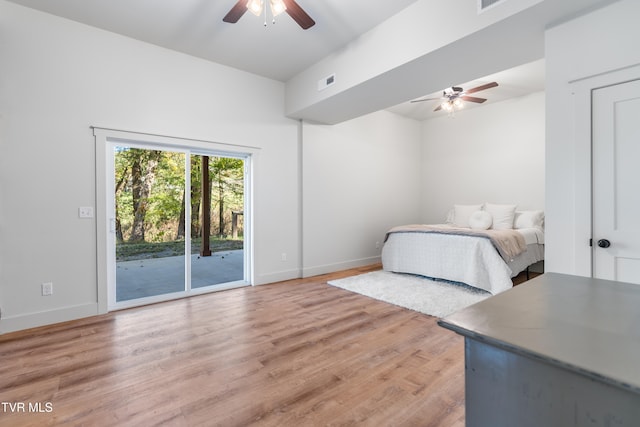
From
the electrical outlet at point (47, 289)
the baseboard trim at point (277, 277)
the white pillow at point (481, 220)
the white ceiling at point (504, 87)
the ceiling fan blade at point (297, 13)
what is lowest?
the baseboard trim at point (277, 277)

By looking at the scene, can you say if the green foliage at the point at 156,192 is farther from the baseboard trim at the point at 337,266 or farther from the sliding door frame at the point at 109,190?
the baseboard trim at the point at 337,266

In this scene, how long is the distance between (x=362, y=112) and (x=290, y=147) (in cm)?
122

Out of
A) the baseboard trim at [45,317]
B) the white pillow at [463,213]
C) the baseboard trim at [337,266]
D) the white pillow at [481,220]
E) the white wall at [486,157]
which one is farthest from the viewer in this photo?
the white pillow at [463,213]

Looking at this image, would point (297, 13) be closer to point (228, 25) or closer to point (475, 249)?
point (228, 25)

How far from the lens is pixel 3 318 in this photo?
2740mm

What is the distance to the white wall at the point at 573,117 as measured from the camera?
Result: 2.01 m

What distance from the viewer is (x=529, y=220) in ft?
16.2

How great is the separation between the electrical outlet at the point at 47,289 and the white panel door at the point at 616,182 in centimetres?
472

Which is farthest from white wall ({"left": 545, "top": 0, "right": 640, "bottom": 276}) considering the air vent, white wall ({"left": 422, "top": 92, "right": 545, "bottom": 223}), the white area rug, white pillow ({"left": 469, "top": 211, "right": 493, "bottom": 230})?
white wall ({"left": 422, "top": 92, "right": 545, "bottom": 223})

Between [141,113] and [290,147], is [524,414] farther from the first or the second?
[290,147]

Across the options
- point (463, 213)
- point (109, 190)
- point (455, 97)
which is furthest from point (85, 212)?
point (463, 213)

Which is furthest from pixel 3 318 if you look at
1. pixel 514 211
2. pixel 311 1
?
pixel 514 211

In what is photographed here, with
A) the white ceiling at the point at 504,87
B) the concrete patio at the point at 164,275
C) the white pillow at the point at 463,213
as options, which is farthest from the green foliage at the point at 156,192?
the white pillow at the point at 463,213

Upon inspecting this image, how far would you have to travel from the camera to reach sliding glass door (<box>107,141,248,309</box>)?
3.48m
